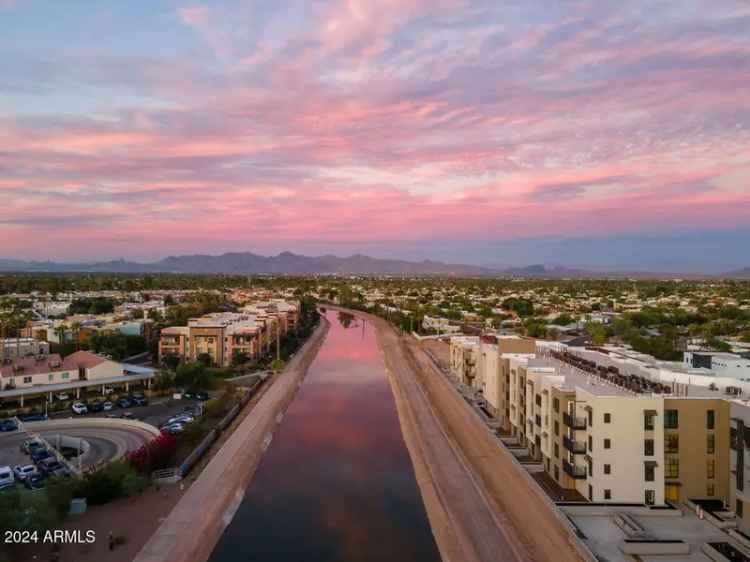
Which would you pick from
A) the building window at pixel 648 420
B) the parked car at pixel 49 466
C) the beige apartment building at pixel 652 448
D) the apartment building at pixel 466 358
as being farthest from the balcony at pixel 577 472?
the parked car at pixel 49 466

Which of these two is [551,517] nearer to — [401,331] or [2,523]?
[2,523]

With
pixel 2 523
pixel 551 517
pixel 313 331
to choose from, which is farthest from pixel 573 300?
pixel 2 523

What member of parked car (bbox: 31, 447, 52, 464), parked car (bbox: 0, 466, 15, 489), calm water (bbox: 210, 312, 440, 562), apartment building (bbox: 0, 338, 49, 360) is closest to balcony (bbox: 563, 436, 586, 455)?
calm water (bbox: 210, 312, 440, 562)

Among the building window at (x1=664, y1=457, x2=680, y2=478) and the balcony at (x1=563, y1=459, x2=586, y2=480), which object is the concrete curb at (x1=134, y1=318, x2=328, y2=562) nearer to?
the balcony at (x1=563, y1=459, x2=586, y2=480)

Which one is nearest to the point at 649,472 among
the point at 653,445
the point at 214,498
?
the point at 653,445

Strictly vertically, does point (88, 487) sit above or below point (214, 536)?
above

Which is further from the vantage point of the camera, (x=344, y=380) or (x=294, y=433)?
(x=344, y=380)

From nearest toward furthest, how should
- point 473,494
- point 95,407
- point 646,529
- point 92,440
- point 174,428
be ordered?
point 646,529
point 473,494
point 92,440
point 174,428
point 95,407

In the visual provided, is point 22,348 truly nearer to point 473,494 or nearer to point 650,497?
point 473,494

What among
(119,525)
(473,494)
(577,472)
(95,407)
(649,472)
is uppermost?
(649,472)
